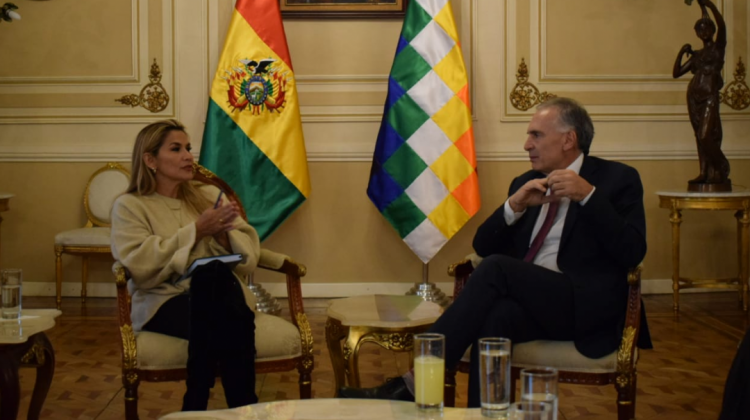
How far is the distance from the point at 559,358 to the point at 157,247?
1.35 m

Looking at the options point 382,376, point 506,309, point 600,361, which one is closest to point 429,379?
point 506,309

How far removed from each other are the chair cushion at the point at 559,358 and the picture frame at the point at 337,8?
130 inches

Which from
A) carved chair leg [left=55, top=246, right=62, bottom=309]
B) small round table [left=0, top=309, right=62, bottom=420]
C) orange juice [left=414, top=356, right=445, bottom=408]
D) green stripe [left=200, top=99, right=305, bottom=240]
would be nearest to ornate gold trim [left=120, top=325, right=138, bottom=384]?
small round table [left=0, top=309, right=62, bottom=420]

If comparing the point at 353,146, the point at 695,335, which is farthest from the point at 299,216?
the point at 695,335

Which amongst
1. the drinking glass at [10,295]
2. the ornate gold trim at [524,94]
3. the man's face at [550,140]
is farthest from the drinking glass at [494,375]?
the ornate gold trim at [524,94]

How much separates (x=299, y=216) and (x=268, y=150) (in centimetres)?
60

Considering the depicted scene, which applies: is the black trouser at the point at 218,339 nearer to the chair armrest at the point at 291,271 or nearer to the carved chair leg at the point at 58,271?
the chair armrest at the point at 291,271

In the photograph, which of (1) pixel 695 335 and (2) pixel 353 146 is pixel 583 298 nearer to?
(1) pixel 695 335

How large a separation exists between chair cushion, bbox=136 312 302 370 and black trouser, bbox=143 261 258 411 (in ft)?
0.16

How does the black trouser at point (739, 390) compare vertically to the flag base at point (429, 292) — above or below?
above

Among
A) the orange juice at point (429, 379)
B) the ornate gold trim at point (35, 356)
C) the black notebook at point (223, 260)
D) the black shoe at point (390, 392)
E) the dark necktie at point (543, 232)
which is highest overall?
the dark necktie at point (543, 232)

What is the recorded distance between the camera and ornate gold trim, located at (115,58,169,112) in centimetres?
546

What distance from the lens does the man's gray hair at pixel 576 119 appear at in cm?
292

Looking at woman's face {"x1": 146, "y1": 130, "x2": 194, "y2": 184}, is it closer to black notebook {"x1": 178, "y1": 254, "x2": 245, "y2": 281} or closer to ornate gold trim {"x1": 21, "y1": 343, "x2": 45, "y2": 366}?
black notebook {"x1": 178, "y1": 254, "x2": 245, "y2": 281}
